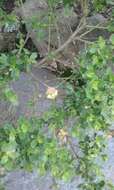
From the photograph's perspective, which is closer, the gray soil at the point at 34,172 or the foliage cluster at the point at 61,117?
the foliage cluster at the point at 61,117

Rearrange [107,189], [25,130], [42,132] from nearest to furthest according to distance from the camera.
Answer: [25,130], [42,132], [107,189]

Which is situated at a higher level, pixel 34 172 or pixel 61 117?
pixel 61 117

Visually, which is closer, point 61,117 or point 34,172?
point 61,117

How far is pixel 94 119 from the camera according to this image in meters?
1.85

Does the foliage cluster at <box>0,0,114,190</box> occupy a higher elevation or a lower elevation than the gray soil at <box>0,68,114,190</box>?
higher

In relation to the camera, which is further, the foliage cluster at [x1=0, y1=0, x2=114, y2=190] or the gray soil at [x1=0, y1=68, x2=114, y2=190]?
the gray soil at [x1=0, y1=68, x2=114, y2=190]

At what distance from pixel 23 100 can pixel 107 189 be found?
186 cm

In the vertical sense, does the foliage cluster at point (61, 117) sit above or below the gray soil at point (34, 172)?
→ above

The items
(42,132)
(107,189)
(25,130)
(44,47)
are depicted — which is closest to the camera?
(25,130)

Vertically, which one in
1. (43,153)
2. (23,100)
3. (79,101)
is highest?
(79,101)

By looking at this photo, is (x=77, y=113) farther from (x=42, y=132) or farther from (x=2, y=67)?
(x=2, y=67)

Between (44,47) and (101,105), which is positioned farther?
(44,47)

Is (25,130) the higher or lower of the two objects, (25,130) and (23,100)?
the higher

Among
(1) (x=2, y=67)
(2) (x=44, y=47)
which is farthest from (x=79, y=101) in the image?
(2) (x=44, y=47)
